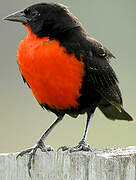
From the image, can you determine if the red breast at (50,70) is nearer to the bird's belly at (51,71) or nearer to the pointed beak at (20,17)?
the bird's belly at (51,71)

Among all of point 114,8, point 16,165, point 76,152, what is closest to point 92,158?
point 76,152

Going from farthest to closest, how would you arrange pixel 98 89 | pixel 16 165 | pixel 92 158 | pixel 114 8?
pixel 114 8
pixel 98 89
pixel 16 165
pixel 92 158

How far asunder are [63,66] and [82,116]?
15.2 feet

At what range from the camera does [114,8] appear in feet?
47.6

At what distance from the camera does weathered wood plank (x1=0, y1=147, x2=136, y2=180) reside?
442 cm

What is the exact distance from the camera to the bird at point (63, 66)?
19.2 ft

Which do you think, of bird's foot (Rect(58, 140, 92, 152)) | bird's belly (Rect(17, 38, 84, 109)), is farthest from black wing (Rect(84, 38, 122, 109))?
bird's foot (Rect(58, 140, 92, 152))

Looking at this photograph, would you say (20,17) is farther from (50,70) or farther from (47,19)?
(50,70)

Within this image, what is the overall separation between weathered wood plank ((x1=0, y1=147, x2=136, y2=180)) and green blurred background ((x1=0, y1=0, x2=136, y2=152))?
3.42m

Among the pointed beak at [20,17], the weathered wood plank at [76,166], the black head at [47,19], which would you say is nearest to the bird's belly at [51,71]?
the black head at [47,19]

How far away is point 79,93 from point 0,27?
7444mm

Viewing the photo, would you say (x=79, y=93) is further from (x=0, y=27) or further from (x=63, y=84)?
(x=0, y=27)

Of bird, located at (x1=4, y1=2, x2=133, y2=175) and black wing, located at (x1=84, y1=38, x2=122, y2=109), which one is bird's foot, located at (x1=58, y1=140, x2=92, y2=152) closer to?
bird, located at (x1=4, y1=2, x2=133, y2=175)

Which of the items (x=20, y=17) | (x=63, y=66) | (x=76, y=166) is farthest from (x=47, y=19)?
(x=76, y=166)
